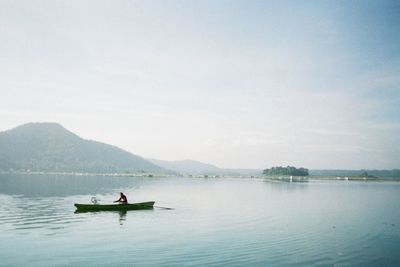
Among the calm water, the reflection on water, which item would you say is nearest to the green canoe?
the reflection on water

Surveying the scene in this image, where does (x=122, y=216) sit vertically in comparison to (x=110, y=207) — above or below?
below

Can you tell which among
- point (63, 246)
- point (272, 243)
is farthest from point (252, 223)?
point (63, 246)

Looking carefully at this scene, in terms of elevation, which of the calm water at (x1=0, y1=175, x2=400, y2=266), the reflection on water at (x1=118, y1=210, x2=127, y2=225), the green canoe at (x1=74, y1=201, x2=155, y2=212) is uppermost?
the green canoe at (x1=74, y1=201, x2=155, y2=212)

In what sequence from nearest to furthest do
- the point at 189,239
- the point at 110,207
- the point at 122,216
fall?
the point at 189,239 < the point at 122,216 < the point at 110,207

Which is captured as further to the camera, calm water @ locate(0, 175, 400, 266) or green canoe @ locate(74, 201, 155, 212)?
green canoe @ locate(74, 201, 155, 212)

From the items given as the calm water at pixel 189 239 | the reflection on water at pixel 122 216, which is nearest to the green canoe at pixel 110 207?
the reflection on water at pixel 122 216

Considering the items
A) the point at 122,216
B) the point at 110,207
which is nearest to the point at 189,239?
the point at 122,216

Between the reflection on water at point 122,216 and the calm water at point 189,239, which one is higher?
the reflection on water at point 122,216

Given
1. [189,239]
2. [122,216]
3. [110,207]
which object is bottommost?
[189,239]

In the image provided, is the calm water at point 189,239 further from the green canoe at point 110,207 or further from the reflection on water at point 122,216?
the green canoe at point 110,207

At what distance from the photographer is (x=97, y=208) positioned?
163 feet

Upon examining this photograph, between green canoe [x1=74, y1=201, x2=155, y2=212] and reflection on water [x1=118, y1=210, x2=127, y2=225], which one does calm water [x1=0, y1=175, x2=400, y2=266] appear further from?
green canoe [x1=74, y1=201, x2=155, y2=212]

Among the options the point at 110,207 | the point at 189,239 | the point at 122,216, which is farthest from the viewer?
the point at 110,207

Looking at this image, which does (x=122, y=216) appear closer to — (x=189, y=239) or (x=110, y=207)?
(x=110, y=207)
